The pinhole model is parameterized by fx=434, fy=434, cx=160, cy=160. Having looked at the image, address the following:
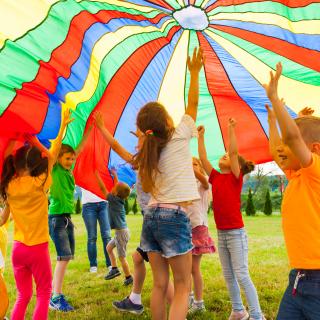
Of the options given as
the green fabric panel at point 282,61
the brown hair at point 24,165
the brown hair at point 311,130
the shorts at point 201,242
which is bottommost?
the shorts at point 201,242

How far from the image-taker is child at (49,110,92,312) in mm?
3816

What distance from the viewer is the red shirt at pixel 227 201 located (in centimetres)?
343

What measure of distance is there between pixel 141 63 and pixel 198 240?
5.29 ft

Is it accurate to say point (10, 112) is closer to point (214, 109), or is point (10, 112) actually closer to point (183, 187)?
point (183, 187)

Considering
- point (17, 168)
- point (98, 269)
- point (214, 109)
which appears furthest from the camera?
point (98, 269)

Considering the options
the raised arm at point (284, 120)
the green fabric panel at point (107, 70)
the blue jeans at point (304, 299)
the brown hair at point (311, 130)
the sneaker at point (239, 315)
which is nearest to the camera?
the raised arm at point (284, 120)

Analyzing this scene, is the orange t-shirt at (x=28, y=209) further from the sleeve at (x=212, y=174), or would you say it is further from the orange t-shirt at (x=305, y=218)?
the orange t-shirt at (x=305, y=218)

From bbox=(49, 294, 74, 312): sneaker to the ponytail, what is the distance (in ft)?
3.84

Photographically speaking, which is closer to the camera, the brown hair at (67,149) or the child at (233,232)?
the child at (233,232)

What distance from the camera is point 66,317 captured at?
353 centimetres

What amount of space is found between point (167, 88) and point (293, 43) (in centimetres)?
119

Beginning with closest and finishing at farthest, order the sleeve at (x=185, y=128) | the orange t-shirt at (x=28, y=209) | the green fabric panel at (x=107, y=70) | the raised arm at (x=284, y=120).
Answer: the raised arm at (x=284, y=120) → the sleeve at (x=185, y=128) → the orange t-shirt at (x=28, y=209) → the green fabric panel at (x=107, y=70)

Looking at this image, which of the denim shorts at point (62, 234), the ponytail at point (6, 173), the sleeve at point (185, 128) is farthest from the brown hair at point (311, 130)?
the denim shorts at point (62, 234)

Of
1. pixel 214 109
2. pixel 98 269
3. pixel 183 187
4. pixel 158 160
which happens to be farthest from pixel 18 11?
pixel 98 269
